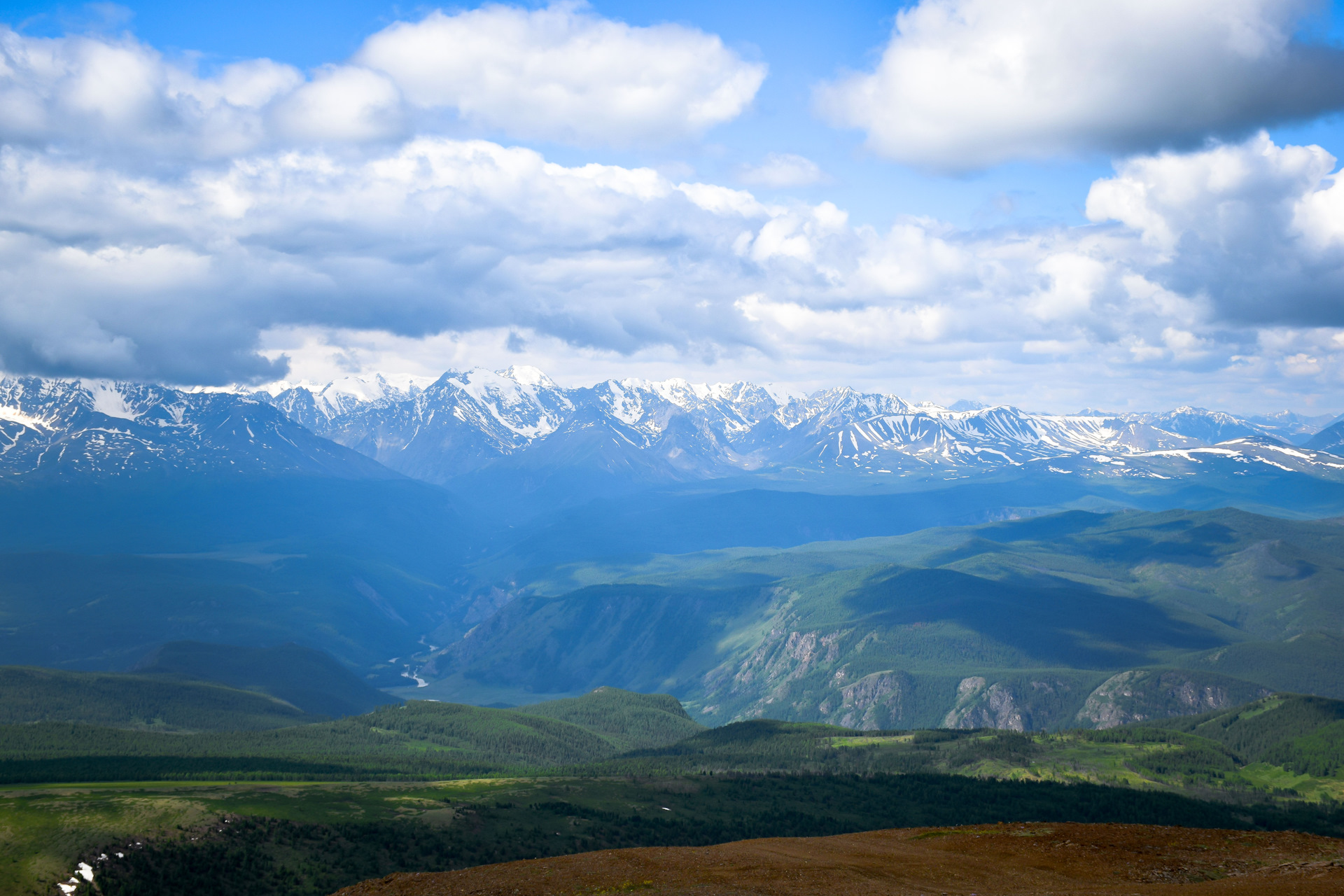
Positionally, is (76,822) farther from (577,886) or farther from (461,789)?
(577,886)

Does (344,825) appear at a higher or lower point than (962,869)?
lower

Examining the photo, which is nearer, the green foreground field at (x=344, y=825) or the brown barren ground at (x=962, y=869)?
the brown barren ground at (x=962, y=869)

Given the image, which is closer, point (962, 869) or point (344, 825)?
point (962, 869)

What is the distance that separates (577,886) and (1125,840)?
5398 cm

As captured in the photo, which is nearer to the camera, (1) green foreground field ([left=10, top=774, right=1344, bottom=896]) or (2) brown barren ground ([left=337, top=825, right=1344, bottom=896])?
(2) brown barren ground ([left=337, top=825, right=1344, bottom=896])

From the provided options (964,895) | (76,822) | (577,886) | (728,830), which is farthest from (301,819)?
(964,895)

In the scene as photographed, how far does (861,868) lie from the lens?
82.4 m

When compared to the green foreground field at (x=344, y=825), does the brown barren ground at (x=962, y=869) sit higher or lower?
higher

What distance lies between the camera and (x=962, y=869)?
83062 millimetres

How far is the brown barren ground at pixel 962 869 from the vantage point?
242ft

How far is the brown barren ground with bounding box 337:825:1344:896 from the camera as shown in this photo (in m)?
73.6

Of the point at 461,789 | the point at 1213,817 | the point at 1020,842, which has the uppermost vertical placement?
the point at 1020,842

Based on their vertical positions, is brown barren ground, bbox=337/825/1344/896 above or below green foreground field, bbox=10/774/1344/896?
above

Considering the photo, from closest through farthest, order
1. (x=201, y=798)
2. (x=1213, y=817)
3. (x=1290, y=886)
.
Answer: (x=1290, y=886)
(x=201, y=798)
(x=1213, y=817)
